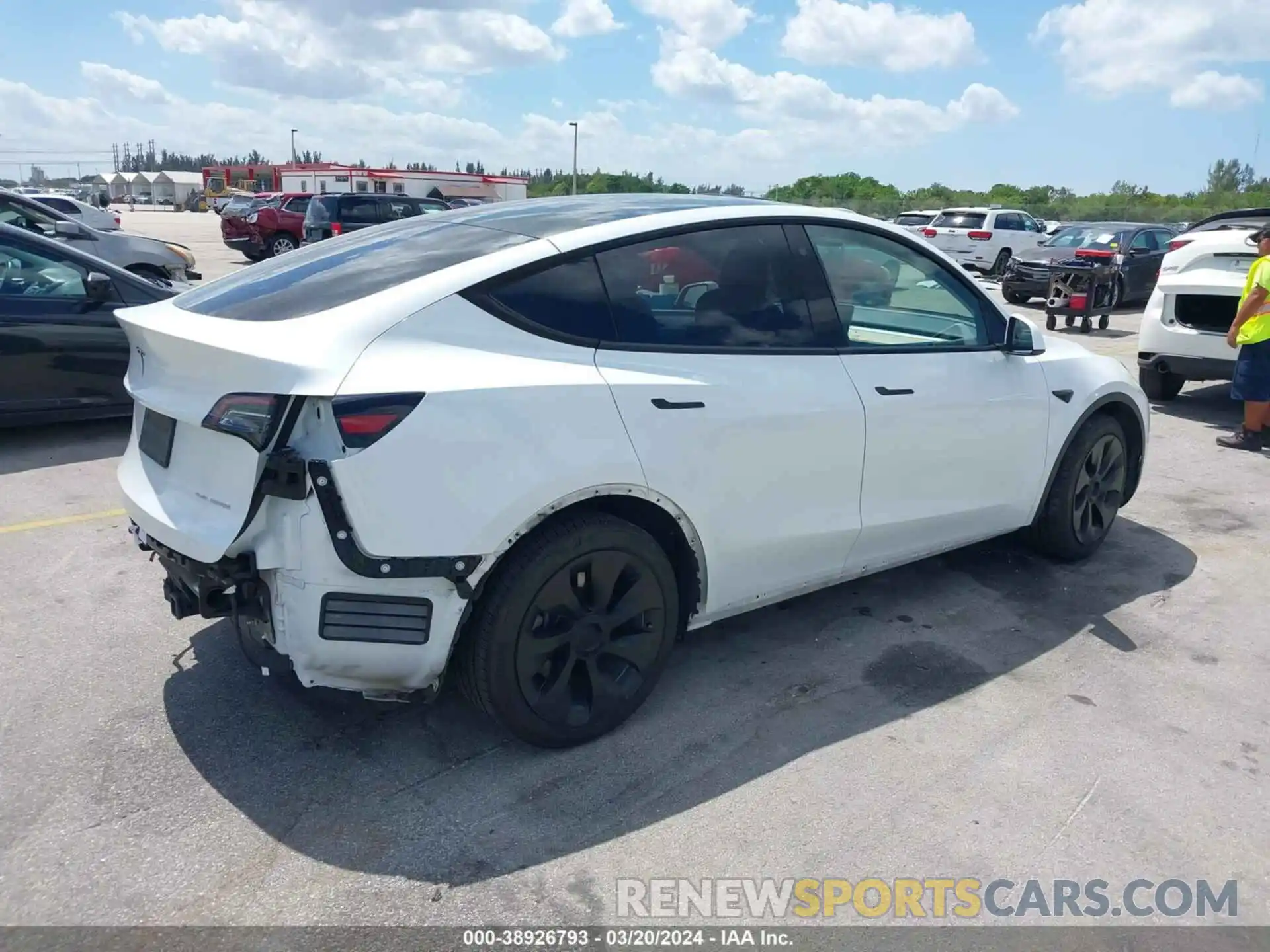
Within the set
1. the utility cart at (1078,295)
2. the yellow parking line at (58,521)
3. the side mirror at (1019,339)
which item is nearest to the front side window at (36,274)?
the yellow parking line at (58,521)

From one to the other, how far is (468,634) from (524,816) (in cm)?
56

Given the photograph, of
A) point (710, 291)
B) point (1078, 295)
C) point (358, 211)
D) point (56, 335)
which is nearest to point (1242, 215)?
point (1078, 295)

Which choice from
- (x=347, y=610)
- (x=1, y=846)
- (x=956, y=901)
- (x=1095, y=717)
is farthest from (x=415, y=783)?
(x=1095, y=717)

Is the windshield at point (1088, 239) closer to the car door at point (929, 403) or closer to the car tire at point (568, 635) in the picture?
the car door at point (929, 403)

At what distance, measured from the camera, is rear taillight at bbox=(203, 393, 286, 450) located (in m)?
2.68

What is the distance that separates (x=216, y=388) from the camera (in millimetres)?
2863

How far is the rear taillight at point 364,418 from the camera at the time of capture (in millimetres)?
2623

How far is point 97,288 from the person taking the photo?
21.9 ft

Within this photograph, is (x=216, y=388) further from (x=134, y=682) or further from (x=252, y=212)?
(x=252, y=212)

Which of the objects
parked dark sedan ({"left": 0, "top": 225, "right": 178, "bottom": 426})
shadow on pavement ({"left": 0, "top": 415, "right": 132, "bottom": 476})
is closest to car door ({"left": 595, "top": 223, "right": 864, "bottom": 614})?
shadow on pavement ({"left": 0, "top": 415, "right": 132, "bottom": 476})

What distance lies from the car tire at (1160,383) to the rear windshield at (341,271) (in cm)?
744

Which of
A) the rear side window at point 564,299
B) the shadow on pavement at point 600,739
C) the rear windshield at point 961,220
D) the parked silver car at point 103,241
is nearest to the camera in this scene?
the shadow on pavement at point 600,739

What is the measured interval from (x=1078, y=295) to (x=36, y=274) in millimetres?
13579

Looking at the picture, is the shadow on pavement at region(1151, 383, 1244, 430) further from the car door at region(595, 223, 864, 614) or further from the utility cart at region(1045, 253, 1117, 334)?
the car door at region(595, 223, 864, 614)
